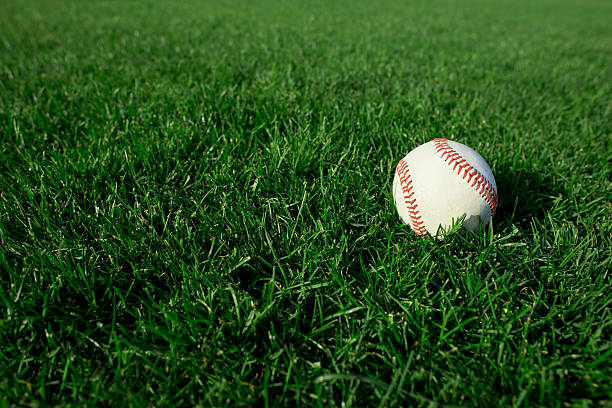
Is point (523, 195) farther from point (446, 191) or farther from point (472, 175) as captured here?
point (446, 191)

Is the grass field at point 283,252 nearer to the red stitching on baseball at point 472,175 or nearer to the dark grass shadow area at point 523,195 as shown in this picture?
the dark grass shadow area at point 523,195

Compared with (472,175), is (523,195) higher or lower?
lower

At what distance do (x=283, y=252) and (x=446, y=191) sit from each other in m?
0.87

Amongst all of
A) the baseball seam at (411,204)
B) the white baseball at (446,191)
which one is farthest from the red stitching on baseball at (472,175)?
the baseball seam at (411,204)

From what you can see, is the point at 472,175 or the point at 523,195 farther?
the point at 523,195

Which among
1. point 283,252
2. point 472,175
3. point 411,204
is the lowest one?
point 283,252

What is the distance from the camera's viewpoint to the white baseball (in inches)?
65.9

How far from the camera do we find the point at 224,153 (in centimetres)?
228

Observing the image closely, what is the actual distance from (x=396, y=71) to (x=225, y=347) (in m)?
4.00

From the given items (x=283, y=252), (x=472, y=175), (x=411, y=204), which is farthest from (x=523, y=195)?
(x=283, y=252)

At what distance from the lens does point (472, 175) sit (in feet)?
5.58

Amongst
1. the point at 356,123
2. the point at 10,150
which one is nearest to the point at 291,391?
the point at 356,123

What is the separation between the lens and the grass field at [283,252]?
122 cm

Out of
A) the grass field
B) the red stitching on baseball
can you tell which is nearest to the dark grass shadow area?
the grass field
